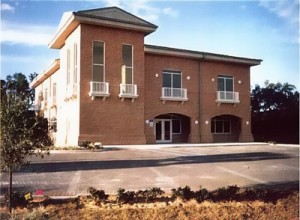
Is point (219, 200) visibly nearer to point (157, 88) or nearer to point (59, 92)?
point (157, 88)

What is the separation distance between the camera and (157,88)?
69.6ft

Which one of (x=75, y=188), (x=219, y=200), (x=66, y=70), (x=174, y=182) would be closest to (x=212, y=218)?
(x=219, y=200)

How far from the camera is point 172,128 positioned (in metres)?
23.0

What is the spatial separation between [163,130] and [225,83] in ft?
18.2

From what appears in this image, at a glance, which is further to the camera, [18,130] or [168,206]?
[168,206]

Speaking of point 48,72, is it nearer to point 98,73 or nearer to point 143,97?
point 98,73

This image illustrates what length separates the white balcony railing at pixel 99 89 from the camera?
687 inches

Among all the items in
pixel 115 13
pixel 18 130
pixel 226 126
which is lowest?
pixel 226 126

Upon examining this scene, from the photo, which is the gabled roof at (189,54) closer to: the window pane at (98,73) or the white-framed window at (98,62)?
the white-framed window at (98,62)

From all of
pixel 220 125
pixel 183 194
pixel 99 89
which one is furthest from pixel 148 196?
pixel 220 125

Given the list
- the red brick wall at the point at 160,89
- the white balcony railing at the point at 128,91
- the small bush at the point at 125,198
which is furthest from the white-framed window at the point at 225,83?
the small bush at the point at 125,198

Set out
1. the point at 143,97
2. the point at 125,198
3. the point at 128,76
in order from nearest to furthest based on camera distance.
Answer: the point at 125,198
the point at 128,76
the point at 143,97

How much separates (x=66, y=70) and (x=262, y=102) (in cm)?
A: 1066

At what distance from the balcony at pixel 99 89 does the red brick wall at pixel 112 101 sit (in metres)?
0.23
